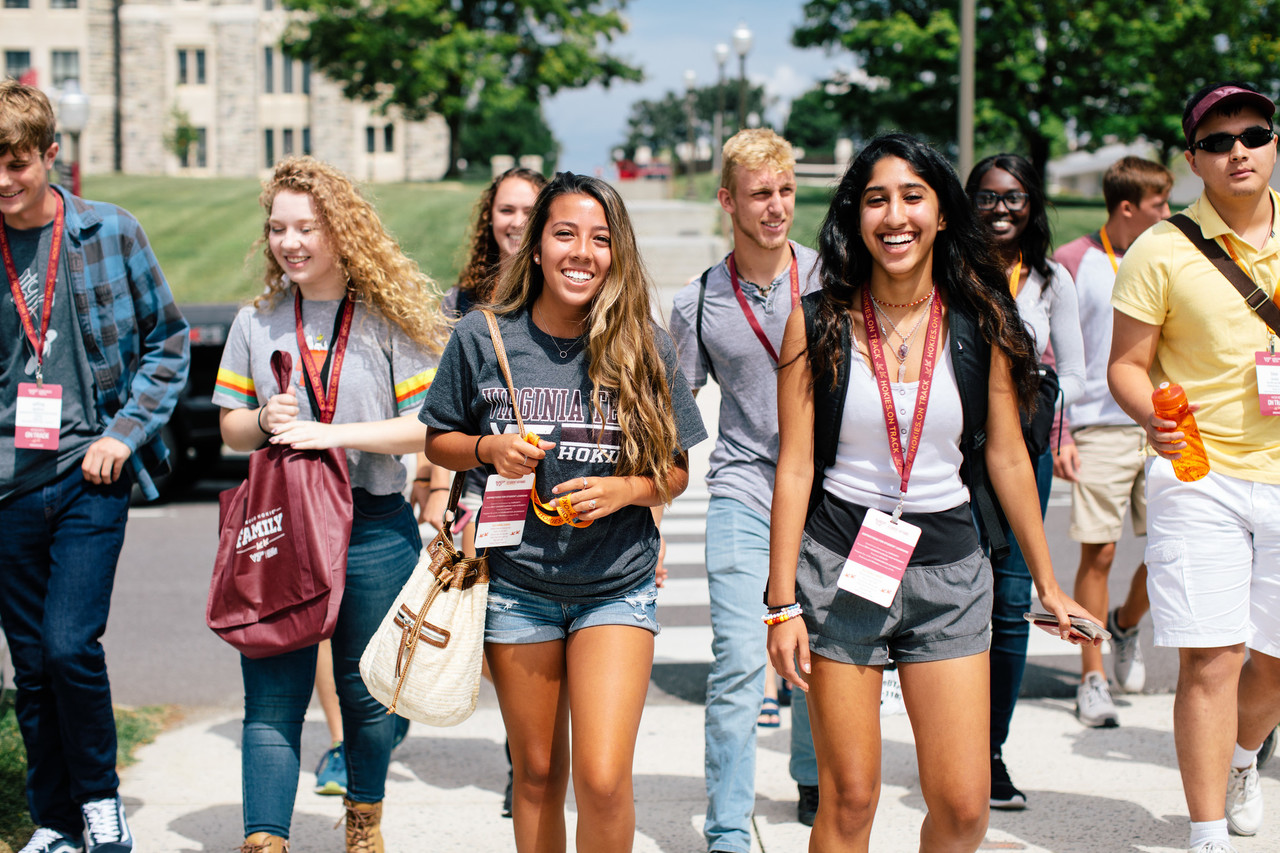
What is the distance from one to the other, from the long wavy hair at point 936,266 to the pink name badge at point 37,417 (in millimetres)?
2264

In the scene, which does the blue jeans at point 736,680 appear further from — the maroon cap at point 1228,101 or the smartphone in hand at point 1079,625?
the maroon cap at point 1228,101

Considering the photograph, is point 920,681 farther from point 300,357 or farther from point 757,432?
point 300,357

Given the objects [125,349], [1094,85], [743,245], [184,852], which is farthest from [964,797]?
[1094,85]

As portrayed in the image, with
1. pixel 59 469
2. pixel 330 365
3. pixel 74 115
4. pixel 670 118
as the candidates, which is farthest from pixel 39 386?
pixel 670 118

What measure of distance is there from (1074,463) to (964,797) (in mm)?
2376

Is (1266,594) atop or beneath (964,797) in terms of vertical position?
atop

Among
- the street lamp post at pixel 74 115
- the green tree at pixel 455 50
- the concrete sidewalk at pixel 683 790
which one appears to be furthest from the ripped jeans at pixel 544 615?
the green tree at pixel 455 50

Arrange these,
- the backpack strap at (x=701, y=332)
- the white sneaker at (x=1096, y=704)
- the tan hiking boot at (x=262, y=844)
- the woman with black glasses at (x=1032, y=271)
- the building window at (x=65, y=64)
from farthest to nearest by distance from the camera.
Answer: the building window at (x=65, y=64), the white sneaker at (x=1096, y=704), the woman with black glasses at (x=1032, y=271), the backpack strap at (x=701, y=332), the tan hiking boot at (x=262, y=844)

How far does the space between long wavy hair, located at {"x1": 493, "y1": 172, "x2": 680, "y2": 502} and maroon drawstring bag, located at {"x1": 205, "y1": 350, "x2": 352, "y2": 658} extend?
2.49ft

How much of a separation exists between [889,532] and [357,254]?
1.78 metres

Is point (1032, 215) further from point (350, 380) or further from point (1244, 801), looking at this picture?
point (350, 380)

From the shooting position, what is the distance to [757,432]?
3934mm

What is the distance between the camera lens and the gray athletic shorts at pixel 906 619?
9.05 ft

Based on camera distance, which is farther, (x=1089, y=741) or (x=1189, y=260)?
(x=1089, y=741)
